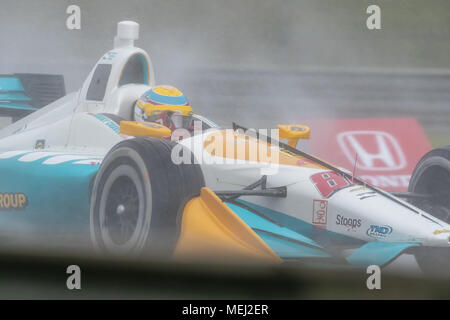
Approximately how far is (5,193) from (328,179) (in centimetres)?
206

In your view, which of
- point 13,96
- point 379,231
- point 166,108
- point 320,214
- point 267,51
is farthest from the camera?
point 267,51

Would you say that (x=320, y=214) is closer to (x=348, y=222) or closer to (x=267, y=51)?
(x=348, y=222)

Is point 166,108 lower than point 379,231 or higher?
higher

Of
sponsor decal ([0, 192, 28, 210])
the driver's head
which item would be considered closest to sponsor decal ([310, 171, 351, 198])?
the driver's head

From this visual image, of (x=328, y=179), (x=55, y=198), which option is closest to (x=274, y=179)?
(x=328, y=179)

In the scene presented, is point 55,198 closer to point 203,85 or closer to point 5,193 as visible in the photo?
point 5,193

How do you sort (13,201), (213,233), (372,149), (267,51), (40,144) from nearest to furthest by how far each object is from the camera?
1. (213,233)
2. (13,201)
3. (40,144)
4. (372,149)
5. (267,51)

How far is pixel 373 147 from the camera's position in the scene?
8102 millimetres

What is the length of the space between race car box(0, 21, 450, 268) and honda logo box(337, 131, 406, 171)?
2862mm

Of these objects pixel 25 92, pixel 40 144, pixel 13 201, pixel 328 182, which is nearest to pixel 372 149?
pixel 25 92

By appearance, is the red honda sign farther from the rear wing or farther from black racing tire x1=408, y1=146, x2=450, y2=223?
the rear wing

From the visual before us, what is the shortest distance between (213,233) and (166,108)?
58.9 inches

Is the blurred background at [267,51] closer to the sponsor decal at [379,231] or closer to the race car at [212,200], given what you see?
the race car at [212,200]

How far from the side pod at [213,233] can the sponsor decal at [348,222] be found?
52 centimetres
